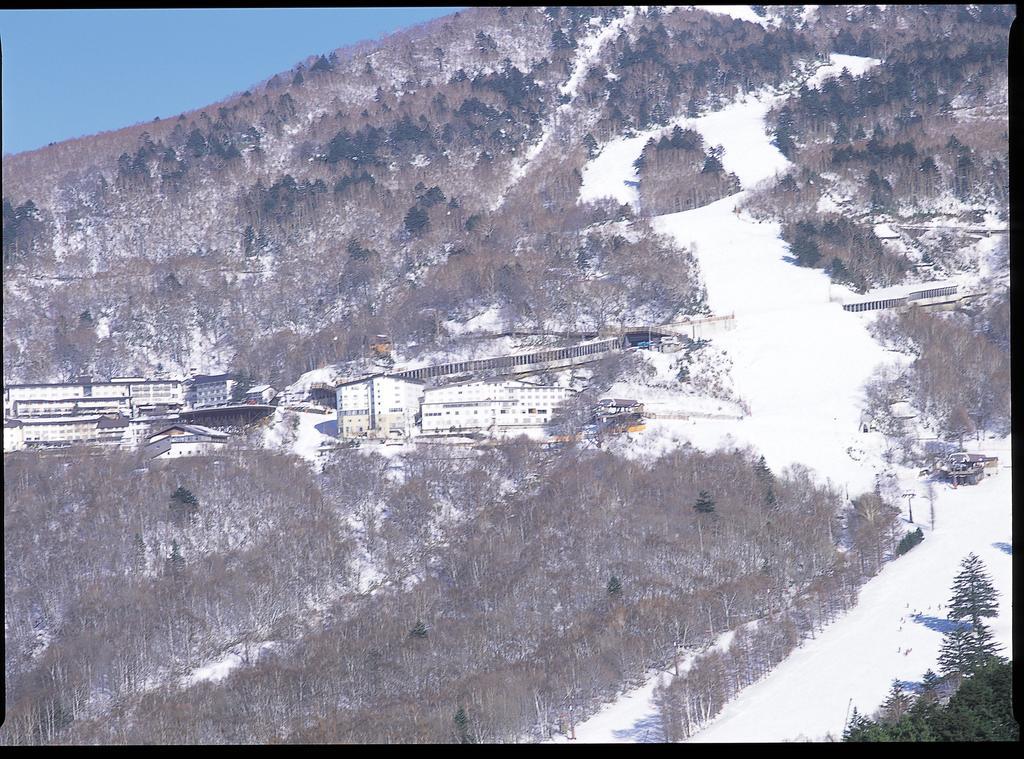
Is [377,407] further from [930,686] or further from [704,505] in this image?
[930,686]

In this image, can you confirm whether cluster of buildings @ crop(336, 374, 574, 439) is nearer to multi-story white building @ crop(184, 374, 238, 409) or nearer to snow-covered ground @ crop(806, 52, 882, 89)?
multi-story white building @ crop(184, 374, 238, 409)

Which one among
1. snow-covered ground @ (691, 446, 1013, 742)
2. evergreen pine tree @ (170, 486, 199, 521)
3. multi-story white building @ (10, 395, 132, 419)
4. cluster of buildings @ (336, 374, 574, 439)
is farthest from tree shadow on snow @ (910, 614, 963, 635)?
multi-story white building @ (10, 395, 132, 419)

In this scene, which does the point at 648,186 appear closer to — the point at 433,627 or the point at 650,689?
the point at 433,627

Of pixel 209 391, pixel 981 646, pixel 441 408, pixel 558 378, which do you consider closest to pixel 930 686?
pixel 981 646

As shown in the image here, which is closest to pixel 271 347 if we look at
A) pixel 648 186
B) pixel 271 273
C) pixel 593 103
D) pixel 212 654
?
pixel 271 273

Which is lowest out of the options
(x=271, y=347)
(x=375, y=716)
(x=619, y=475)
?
(x=375, y=716)
